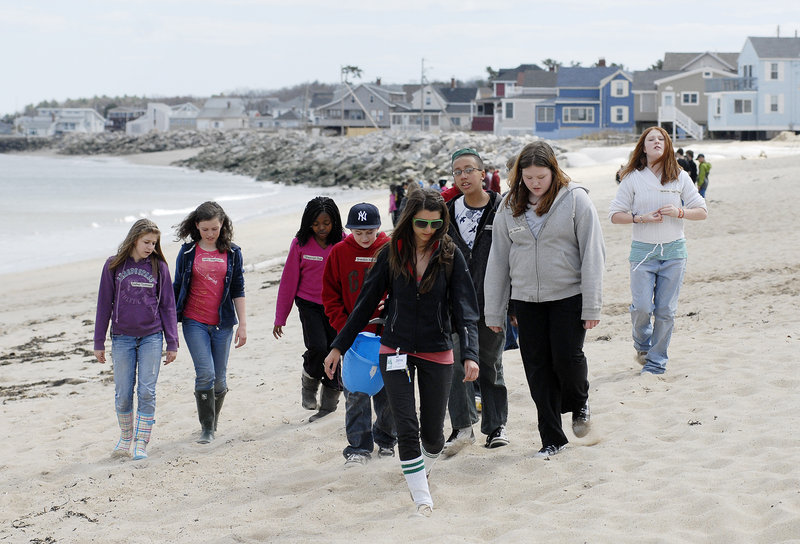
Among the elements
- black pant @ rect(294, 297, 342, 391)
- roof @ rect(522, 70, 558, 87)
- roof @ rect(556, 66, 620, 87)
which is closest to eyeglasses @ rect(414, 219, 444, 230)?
black pant @ rect(294, 297, 342, 391)

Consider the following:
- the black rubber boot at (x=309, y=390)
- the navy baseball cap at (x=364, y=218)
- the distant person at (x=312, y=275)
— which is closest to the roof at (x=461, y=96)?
the black rubber boot at (x=309, y=390)

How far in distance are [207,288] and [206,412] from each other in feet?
3.11

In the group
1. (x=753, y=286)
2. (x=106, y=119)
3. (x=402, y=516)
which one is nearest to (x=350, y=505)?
(x=402, y=516)

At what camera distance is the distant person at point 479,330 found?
18.4ft

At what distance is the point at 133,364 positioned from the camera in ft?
20.6

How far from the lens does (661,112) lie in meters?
55.8

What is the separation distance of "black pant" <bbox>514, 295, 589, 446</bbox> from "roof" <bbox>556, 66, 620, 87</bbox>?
215 ft

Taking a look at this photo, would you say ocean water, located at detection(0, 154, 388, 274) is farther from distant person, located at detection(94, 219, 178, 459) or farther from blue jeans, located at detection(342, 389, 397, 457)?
blue jeans, located at detection(342, 389, 397, 457)

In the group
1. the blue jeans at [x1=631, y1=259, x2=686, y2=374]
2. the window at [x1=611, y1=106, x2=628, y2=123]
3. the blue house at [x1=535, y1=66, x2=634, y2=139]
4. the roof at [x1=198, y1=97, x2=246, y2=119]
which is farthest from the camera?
the roof at [x1=198, y1=97, x2=246, y2=119]

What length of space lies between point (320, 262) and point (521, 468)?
7.59 feet

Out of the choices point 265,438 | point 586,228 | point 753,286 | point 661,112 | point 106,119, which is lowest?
point 265,438

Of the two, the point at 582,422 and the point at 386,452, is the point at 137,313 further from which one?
the point at 582,422

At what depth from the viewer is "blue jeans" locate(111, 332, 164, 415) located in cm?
623

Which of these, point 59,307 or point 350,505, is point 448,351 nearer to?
point 350,505
